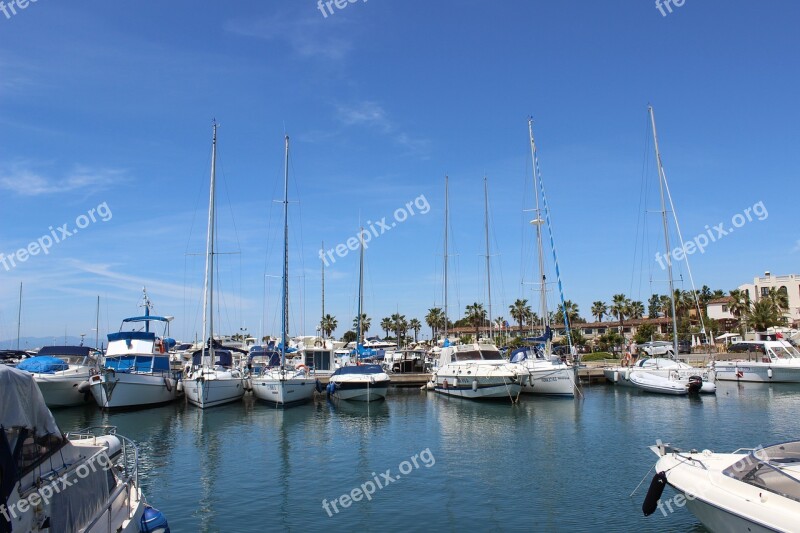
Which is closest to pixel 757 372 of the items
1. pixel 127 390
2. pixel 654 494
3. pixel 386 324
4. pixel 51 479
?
pixel 654 494

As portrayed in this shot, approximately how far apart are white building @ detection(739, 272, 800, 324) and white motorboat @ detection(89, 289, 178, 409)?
82.4 meters

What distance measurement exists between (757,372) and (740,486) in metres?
46.0

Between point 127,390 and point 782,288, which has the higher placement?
point 782,288

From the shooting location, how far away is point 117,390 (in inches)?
1425

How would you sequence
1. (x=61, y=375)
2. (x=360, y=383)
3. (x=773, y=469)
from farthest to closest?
(x=360, y=383) → (x=61, y=375) → (x=773, y=469)

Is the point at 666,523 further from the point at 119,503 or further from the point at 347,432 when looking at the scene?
the point at 347,432

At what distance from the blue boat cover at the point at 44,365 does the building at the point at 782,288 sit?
8875 centimetres

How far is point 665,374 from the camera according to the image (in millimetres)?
44875

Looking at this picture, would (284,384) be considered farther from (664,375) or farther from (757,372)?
(757,372)

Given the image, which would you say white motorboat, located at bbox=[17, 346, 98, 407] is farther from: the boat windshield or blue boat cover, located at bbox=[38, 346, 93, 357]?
the boat windshield

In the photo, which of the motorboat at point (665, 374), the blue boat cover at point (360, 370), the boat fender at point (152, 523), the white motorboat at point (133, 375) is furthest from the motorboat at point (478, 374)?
the boat fender at point (152, 523)

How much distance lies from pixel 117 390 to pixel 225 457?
1657cm

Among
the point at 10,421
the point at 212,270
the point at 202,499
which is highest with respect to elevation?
the point at 212,270

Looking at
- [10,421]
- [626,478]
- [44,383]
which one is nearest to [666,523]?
[626,478]
